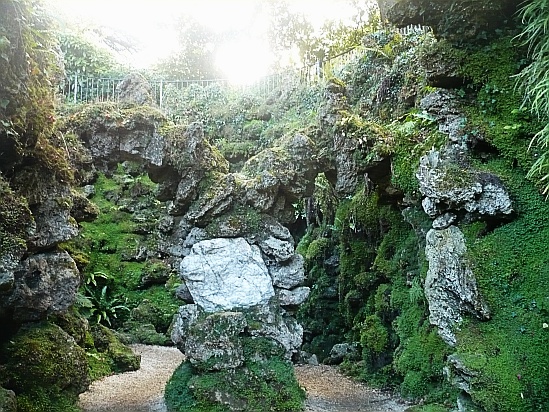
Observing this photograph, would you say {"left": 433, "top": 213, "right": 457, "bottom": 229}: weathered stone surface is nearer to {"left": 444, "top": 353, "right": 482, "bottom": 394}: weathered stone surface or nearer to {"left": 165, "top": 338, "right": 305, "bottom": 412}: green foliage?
{"left": 444, "top": 353, "right": 482, "bottom": 394}: weathered stone surface

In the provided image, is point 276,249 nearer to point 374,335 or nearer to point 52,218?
point 374,335

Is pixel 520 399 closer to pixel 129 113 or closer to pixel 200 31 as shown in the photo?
pixel 129 113

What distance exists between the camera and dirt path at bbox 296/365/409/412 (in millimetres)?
8070

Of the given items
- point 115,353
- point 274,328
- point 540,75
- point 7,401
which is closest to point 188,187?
point 274,328

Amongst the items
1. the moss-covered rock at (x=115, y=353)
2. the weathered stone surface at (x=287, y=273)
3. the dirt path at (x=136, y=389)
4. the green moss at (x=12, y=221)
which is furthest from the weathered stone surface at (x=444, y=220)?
the moss-covered rock at (x=115, y=353)

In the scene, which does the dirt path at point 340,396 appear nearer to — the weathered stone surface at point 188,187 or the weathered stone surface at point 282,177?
the weathered stone surface at point 282,177

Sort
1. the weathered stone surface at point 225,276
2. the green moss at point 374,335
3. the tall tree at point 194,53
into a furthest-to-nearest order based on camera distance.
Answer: the tall tree at point 194,53 → the green moss at point 374,335 → the weathered stone surface at point 225,276

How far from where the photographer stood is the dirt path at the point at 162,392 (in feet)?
25.7

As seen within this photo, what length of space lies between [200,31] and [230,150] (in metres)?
8.14

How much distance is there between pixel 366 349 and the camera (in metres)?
10.9

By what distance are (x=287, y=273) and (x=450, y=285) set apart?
9.50 feet

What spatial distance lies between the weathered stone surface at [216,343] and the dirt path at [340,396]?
147 cm

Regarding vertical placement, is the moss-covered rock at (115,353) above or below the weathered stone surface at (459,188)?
below

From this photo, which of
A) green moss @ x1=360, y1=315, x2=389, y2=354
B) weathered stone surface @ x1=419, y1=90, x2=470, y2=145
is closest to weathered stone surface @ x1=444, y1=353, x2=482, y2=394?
weathered stone surface @ x1=419, y1=90, x2=470, y2=145
